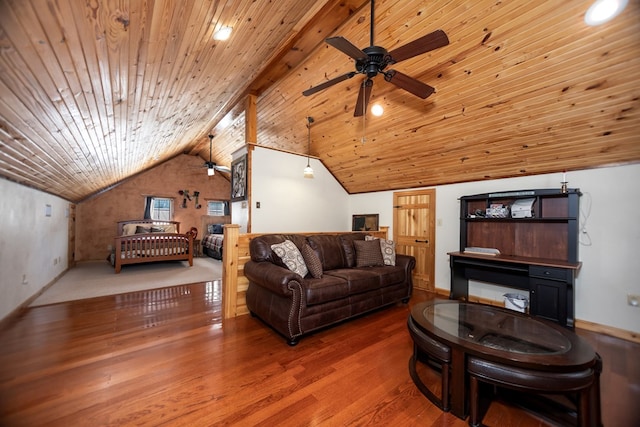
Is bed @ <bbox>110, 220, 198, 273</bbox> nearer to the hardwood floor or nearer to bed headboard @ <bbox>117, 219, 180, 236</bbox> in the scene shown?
bed headboard @ <bbox>117, 219, 180, 236</bbox>

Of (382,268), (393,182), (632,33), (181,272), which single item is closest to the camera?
(632,33)

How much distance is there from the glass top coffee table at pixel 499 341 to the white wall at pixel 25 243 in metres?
4.42

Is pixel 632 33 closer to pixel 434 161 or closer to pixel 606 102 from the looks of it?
pixel 606 102

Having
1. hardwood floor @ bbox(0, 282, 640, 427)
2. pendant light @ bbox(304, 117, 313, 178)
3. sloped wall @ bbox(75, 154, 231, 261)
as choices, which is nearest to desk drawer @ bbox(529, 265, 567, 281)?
hardwood floor @ bbox(0, 282, 640, 427)

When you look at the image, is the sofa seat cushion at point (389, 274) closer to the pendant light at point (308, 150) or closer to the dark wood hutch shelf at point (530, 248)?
the dark wood hutch shelf at point (530, 248)

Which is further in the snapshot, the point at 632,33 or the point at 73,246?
the point at 73,246

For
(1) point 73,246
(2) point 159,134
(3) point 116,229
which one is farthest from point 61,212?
(2) point 159,134

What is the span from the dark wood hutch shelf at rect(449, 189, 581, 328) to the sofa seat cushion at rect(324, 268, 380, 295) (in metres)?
1.41

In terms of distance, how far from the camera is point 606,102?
227cm

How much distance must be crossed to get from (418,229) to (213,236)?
5.98 meters

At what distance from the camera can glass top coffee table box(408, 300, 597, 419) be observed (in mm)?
1403

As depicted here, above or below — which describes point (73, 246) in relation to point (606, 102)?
below

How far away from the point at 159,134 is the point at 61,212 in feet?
10.4

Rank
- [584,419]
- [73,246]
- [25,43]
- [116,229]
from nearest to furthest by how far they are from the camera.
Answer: [25,43], [584,419], [73,246], [116,229]
